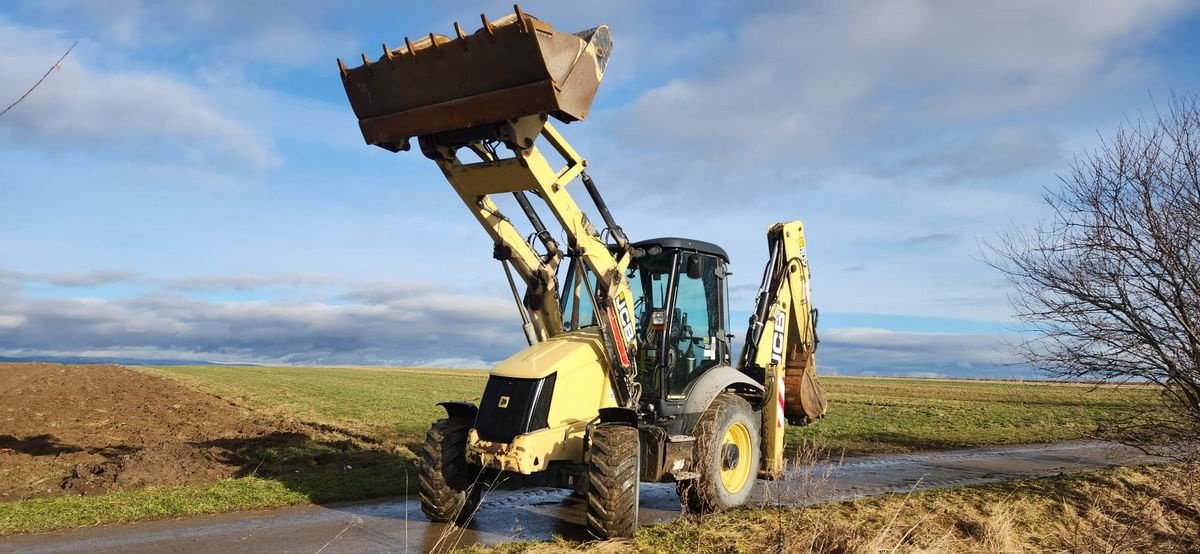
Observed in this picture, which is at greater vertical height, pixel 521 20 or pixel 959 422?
pixel 521 20

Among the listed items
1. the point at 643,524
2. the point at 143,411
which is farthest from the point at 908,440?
the point at 143,411

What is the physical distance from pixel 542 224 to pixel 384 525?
11.5 ft

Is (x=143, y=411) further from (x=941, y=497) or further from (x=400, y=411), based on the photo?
(x=941, y=497)

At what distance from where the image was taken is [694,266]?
9.06 m

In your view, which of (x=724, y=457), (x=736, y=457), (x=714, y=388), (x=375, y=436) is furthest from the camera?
(x=375, y=436)

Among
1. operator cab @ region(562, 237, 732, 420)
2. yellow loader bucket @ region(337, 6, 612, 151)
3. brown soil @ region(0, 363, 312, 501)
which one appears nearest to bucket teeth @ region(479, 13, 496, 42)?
yellow loader bucket @ region(337, 6, 612, 151)

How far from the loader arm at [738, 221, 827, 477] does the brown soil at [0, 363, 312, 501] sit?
737 centimetres

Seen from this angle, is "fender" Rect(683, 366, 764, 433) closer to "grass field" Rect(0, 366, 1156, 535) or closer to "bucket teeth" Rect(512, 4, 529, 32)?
"grass field" Rect(0, 366, 1156, 535)

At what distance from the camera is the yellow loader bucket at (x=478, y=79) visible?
22.0ft

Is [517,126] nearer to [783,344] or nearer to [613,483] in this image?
[613,483]

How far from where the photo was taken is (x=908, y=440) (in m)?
17.0

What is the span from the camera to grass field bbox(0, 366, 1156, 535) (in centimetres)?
892

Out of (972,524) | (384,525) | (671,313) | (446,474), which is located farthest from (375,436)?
(972,524)

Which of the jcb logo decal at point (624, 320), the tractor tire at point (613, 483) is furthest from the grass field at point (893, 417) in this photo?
the tractor tire at point (613, 483)
